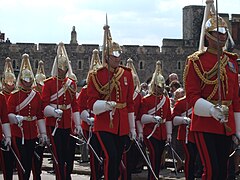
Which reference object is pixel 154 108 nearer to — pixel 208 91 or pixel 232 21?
pixel 208 91

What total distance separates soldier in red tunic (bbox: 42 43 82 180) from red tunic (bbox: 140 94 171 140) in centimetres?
97

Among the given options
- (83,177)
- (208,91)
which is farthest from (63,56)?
(208,91)

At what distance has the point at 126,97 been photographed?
299 inches

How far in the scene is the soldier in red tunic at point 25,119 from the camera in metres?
8.75

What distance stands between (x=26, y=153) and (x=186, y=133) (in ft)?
7.14

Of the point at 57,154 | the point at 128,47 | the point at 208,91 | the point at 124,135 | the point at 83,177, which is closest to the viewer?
the point at 208,91

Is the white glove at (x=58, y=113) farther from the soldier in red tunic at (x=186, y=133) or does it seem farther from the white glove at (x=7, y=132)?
the soldier in red tunic at (x=186, y=133)

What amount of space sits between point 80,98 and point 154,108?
4.47 feet

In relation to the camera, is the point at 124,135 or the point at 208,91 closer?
the point at 208,91

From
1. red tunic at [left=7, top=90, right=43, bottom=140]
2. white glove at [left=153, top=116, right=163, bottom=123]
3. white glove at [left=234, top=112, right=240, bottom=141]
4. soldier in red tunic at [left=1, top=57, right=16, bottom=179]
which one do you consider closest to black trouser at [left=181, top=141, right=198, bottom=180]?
white glove at [left=153, top=116, right=163, bottom=123]

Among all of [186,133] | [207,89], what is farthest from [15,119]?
[207,89]

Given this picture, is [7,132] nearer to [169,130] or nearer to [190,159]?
[169,130]

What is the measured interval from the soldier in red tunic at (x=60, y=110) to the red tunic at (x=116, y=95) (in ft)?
4.08

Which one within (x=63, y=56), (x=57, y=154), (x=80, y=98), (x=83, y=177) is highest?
(x=63, y=56)
